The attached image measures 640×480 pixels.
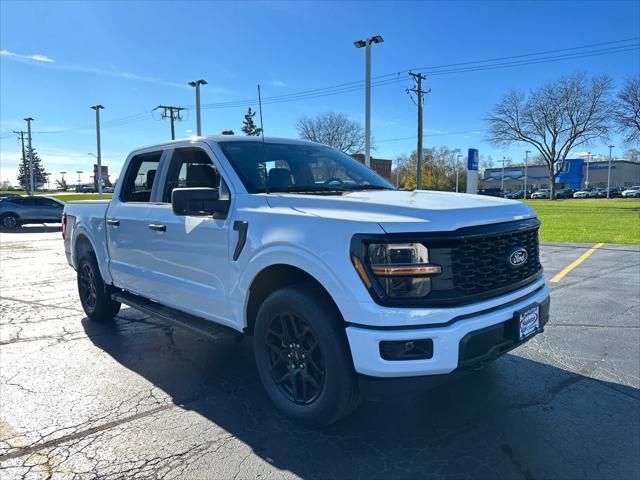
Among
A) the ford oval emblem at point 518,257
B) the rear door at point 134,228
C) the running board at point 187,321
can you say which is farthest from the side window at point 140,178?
the ford oval emblem at point 518,257

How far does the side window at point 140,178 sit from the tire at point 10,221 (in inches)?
825

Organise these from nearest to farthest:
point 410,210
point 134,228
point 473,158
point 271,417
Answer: point 410,210 → point 271,417 → point 134,228 → point 473,158

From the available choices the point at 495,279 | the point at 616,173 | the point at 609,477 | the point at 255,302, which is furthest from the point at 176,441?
the point at 616,173

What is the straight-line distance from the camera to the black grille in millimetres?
2732

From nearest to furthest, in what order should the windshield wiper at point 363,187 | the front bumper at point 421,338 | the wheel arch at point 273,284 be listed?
the front bumper at point 421,338, the wheel arch at point 273,284, the windshield wiper at point 363,187

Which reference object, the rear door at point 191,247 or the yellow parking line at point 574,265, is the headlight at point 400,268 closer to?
the rear door at point 191,247

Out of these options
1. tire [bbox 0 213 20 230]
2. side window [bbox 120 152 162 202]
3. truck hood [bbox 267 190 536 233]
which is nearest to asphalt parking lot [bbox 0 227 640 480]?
truck hood [bbox 267 190 536 233]

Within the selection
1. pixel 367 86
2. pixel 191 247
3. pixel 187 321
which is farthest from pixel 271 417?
pixel 367 86

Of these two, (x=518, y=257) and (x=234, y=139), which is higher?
(x=234, y=139)

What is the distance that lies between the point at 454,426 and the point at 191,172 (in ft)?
9.49

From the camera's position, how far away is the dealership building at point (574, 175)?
97938mm

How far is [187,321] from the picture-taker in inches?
159

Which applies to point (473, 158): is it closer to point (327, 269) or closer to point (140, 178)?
point (140, 178)

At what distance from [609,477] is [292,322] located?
197cm
